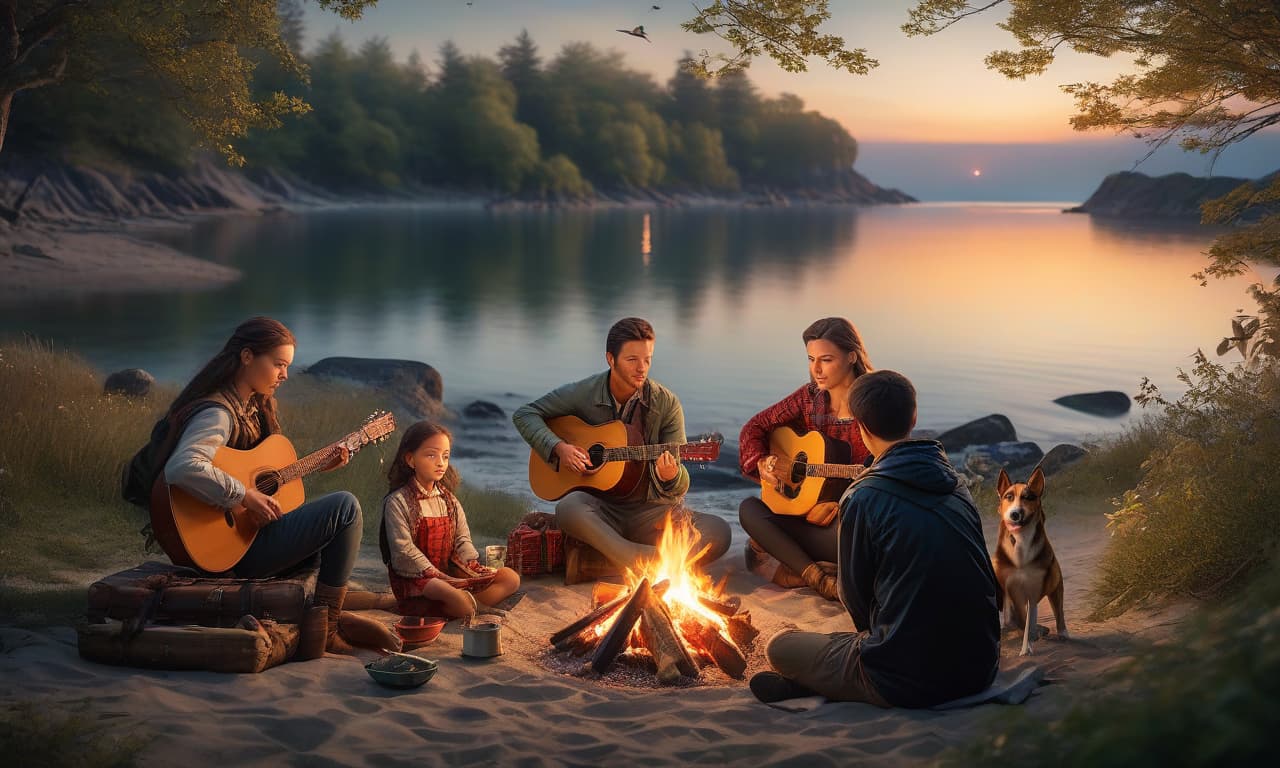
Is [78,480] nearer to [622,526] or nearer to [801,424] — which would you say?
[622,526]

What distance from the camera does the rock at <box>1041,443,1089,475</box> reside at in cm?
1173

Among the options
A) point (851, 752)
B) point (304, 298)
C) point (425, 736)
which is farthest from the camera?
point (304, 298)

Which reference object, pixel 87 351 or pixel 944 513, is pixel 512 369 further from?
pixel 944 513

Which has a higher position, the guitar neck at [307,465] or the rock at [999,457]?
the guitar neck at [307,465]

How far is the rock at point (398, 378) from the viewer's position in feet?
52.3

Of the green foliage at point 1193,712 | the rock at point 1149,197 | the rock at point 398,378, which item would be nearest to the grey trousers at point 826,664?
the green foliage at point 1193,712

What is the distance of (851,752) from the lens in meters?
4.24

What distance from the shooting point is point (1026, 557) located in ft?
17.9

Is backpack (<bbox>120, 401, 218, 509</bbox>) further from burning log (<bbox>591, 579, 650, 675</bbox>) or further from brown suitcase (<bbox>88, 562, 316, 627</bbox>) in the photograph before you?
burning log (<bbox>591, 579, 650, 675</bbox>)

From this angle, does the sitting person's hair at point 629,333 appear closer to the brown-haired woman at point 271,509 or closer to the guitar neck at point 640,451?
the guitar neck at point 640,451

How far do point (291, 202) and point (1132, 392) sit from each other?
73.3 m

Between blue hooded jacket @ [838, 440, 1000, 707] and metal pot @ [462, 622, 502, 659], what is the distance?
2057 millimetres

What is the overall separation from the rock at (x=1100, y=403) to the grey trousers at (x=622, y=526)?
12854 millimetres

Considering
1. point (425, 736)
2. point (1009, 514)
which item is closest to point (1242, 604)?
point (1009, 514)
